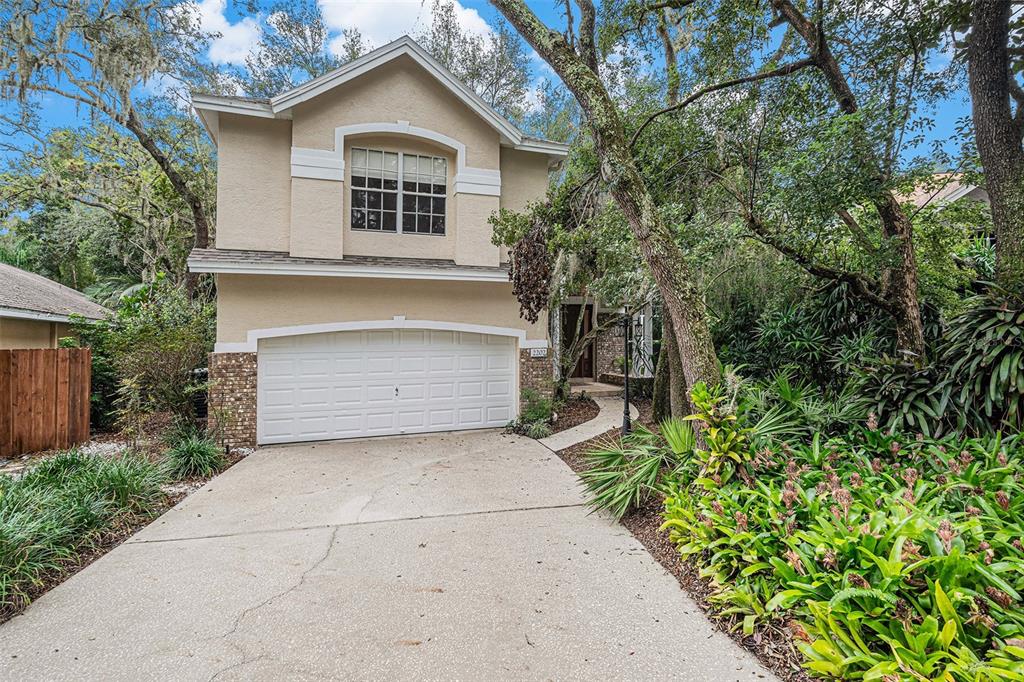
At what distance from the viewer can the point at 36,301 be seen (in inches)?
474

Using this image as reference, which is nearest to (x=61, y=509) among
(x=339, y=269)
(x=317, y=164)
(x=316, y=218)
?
(x=339, y=269)

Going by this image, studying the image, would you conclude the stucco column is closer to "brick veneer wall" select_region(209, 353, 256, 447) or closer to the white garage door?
the white garage door

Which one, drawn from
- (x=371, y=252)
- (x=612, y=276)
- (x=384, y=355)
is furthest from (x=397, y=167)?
(x=612, y=276)

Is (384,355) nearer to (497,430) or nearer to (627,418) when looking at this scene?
(497,430)

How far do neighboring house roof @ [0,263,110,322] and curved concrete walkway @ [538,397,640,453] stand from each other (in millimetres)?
10730

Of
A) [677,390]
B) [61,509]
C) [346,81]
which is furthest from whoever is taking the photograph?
[346,81]

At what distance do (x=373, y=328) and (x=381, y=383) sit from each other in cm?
112

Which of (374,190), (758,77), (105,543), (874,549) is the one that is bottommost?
(105,543)

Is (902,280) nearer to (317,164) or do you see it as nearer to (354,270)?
(354,270)

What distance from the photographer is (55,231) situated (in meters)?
20.9

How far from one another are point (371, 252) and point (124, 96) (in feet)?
19.9

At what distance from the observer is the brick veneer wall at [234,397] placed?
8.95 meters

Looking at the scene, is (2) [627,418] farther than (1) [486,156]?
No

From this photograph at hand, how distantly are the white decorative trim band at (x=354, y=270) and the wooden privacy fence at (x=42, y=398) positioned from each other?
292 cm
